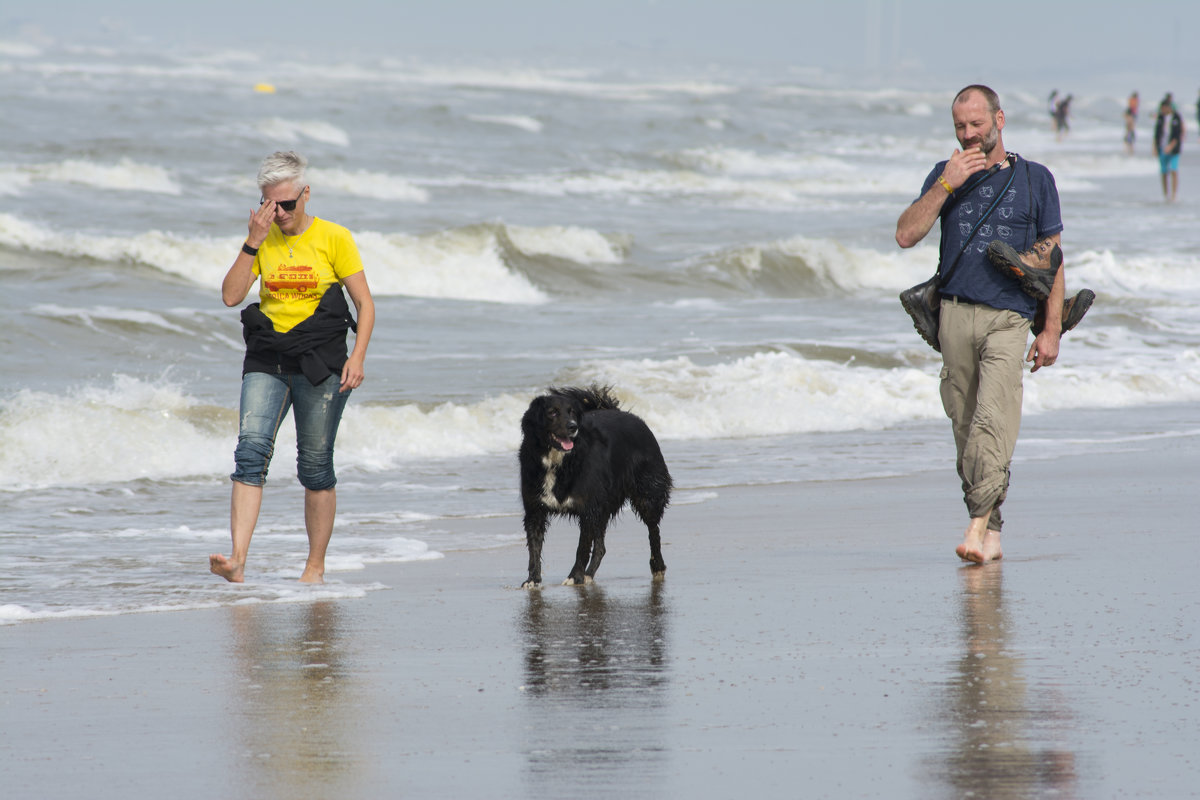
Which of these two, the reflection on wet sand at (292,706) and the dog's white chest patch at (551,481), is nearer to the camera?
the reflection on wet sand at (292,706)

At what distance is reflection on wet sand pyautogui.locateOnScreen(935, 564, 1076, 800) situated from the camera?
3.28 metres

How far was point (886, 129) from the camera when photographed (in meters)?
69.6

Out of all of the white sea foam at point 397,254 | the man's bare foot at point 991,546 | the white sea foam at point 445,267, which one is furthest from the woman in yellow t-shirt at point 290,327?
the white sea foam at point 445,267

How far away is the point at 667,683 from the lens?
430cm

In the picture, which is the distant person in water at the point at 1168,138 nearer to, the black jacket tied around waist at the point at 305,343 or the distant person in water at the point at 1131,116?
the distant person in water at the point at 1131,116

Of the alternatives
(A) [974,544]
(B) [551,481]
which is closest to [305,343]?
(B) [551,481]

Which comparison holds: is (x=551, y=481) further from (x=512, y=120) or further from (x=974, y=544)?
(x=512, y=120)

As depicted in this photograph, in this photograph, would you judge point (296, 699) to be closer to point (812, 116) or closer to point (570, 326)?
point (570, 326)

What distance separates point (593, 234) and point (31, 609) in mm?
18260

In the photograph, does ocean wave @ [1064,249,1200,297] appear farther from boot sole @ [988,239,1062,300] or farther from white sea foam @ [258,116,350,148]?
white sea foam @ [258,116,350,148]

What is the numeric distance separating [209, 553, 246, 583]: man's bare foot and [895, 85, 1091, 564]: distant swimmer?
2.92 meters

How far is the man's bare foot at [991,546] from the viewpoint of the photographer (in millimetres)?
6027

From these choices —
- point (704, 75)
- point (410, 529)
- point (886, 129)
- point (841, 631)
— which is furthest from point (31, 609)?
point (704, 75)

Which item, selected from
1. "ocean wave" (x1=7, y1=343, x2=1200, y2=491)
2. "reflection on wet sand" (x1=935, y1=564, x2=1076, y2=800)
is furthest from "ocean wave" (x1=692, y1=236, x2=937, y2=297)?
"reflection on wet sand" (x1=935, y1=564, x2=1076, y2=800)
